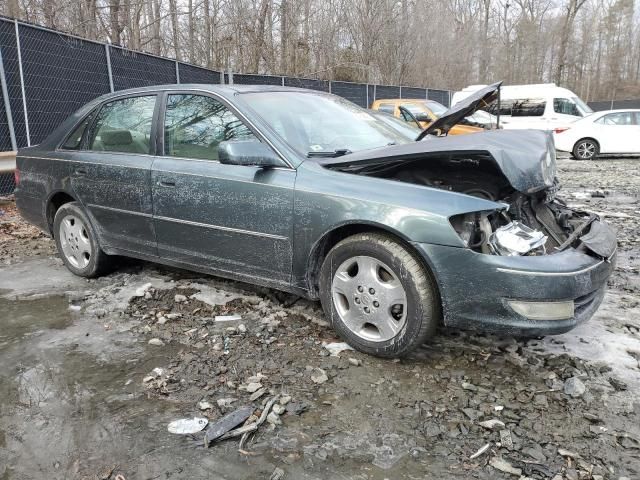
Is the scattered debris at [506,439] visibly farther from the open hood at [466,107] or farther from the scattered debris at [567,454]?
the open hood at [466,107]

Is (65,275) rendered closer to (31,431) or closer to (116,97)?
(116,97)

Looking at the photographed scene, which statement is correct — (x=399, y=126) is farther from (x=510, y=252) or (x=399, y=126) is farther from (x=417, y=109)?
(x=417, y=109)

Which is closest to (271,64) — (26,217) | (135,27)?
(135,27)

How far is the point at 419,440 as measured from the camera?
2305 mm

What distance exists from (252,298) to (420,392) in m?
1.65

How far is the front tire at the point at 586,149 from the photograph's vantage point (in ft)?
46.0

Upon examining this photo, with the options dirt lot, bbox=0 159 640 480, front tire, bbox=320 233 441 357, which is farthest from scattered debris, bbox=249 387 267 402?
front tire, bbox=320 233 441 357

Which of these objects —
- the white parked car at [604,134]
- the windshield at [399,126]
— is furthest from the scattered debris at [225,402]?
the white parked car at [604,134]

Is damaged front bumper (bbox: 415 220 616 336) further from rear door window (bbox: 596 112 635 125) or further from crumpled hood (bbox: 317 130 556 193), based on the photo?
rear door window (bbox: 596 112 635 125)

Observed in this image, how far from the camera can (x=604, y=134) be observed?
13.9 metres

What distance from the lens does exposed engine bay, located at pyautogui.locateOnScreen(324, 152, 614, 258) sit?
2.77 m

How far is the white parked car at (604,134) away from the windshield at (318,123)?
11.7 meters

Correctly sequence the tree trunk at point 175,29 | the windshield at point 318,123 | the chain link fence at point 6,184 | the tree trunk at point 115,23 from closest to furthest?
the windshield at point 318,123
the chain link fence at point 6,184
the tree trunk at point 115,23
the tree trunk at point 175,29

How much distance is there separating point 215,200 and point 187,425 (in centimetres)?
154
